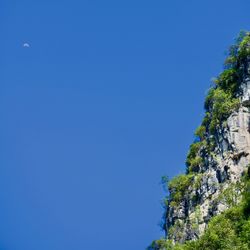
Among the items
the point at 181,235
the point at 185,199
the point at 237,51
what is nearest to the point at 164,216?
the point at 185,199

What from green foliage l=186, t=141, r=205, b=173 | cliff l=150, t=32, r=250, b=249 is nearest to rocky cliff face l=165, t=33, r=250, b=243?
cliff l=150, t=32, r=250, b=249

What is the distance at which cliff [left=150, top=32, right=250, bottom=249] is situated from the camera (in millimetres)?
42844

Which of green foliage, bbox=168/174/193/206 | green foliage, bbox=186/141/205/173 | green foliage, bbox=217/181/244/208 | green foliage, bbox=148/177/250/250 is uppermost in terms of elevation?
green foliage, bbox=186/141/205/173

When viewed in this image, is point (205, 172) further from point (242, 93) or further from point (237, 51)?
point (237, 51)

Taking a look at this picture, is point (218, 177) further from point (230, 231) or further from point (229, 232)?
point (229, 232)

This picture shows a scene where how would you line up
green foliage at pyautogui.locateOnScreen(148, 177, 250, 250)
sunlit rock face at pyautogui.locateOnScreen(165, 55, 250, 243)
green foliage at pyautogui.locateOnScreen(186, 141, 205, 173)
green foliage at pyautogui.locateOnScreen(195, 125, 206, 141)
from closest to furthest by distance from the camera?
green foliage at pyautogui.locateOnScreen(148, 177, 250, 250) < sunlit rock face at pyautogui.locateOnScreen(165, 55, 250, 243) < green foliage at pyautogui.locateOnScreen(186, 141, 205, 173) < green foliage at pyautogui.locateOnScreen(195, 125, 206, 141)

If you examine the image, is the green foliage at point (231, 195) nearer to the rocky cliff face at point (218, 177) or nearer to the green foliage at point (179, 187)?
the rocky cliff face at point (218, 177)

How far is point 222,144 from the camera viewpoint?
4638cm

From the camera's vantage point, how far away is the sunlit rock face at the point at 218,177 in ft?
140

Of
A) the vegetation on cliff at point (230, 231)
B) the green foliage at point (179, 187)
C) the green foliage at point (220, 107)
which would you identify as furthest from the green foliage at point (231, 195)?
the green foliage at point (179, 187)

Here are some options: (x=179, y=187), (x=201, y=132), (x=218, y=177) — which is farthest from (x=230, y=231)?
(x=201, y=132)

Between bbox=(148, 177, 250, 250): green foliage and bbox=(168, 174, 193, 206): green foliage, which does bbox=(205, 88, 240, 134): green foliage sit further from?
bbox=(148, 177, 250, 250): green foliage

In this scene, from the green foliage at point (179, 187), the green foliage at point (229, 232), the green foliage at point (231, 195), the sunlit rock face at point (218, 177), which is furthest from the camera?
the green foliage at point (179, 187)

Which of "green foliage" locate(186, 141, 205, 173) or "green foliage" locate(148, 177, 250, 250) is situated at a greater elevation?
"green foliage" locate(186, 141, 205, 173)
